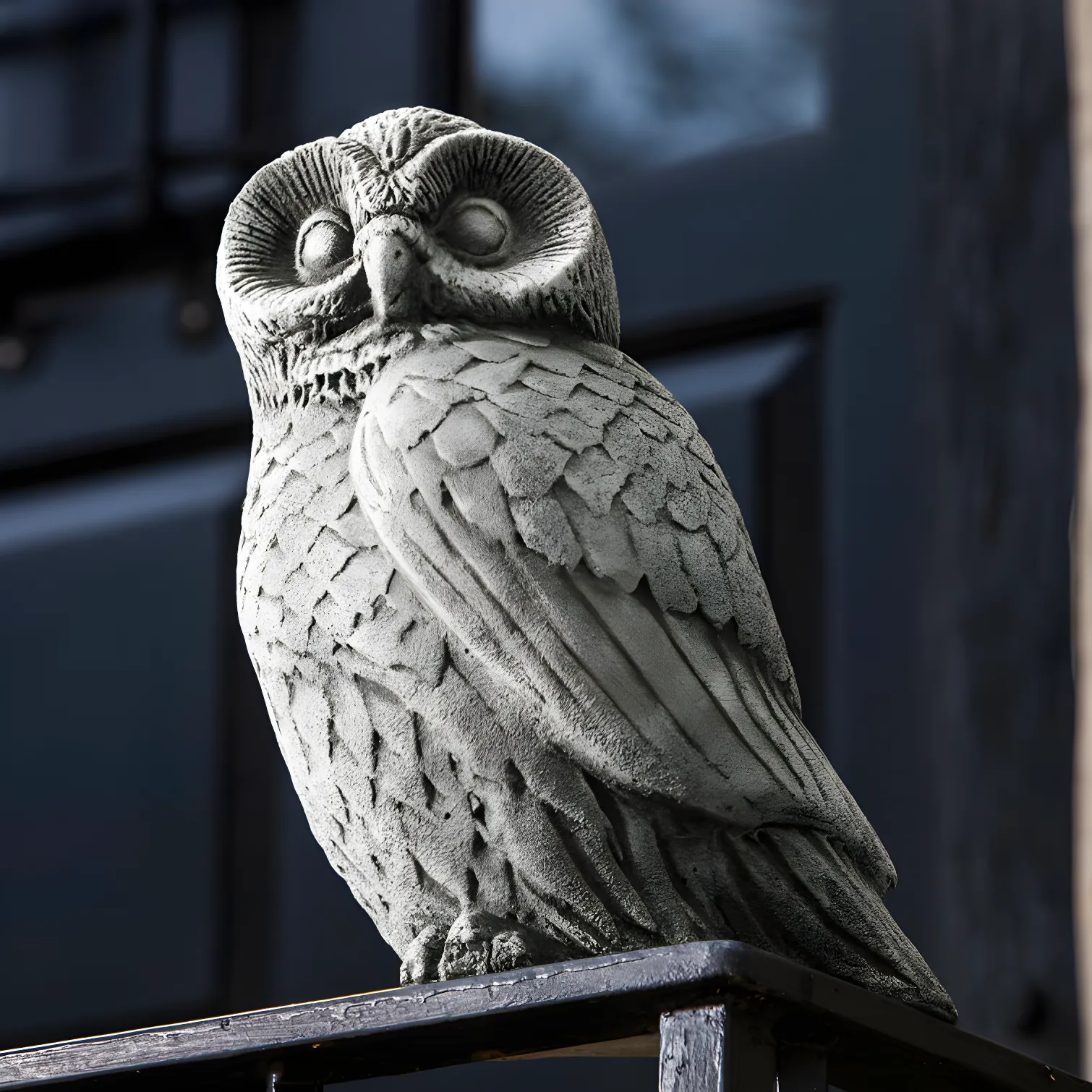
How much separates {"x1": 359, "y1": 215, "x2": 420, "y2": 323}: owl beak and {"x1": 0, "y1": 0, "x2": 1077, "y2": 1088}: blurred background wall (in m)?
1.23

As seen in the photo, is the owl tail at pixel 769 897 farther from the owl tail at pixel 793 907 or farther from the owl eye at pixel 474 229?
the owl eye at pixel 474 229

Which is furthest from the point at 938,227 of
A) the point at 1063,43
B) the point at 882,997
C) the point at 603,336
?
the point at 882,997

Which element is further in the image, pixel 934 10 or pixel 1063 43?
pixel 934 10

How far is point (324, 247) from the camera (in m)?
1.53

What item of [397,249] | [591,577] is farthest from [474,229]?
[591,577]

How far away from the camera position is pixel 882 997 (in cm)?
125

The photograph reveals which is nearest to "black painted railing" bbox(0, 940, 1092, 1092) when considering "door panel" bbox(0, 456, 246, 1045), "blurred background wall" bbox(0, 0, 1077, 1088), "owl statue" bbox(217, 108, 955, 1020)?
"owl statue" bbox(217, 108, 955, 1020)

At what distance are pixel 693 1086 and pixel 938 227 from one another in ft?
5.93

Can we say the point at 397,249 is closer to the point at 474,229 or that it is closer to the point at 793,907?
the point at 474,229

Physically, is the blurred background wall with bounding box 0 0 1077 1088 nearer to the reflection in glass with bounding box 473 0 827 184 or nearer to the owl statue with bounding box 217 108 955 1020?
the reflection in glass with bounding box 473 0 827 184

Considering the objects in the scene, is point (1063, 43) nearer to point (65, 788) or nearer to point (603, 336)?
point (603, 336)

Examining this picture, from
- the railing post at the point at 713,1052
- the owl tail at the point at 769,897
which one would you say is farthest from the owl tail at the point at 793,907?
the railing post at the point at 713,1052

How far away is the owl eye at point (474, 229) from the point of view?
1.52 m

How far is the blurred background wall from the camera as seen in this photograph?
2.54 meters
